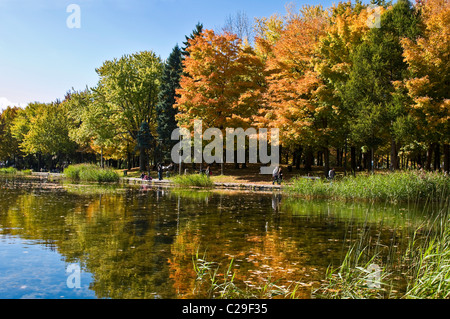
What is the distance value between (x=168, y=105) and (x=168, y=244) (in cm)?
3808

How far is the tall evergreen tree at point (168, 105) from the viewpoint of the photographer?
46562 millimetres

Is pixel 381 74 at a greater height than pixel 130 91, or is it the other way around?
Result: pixel 130 91

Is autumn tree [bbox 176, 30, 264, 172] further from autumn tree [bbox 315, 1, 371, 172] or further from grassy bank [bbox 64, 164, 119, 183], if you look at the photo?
grassy bank [bbox 64, 164, 119, 183]

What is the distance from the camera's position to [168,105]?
46.7 meters

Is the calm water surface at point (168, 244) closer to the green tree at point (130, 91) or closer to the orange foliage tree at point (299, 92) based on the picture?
the orange foliage tree at point (299, 92)

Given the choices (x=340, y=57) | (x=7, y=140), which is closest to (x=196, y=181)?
(x=340, y=57)

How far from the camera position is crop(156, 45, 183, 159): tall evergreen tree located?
4656cm

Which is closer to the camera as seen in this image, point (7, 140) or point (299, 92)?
point (299, 92)

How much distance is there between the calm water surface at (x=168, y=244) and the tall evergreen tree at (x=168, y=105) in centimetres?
2887

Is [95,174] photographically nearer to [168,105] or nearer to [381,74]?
[168,105]

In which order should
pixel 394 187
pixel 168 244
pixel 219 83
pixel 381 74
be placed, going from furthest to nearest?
pixel 219 83, pixel 381 74, pixel 394 187, pixel 168 244
